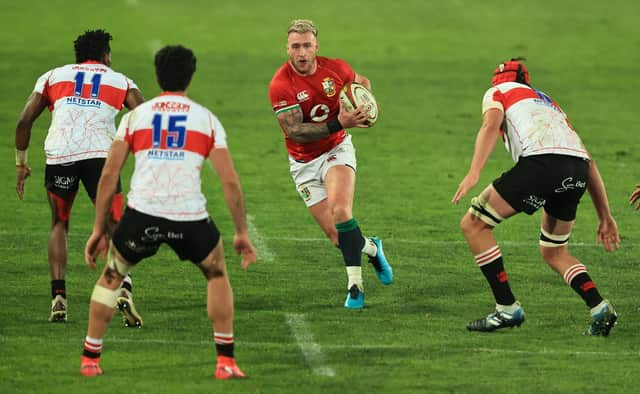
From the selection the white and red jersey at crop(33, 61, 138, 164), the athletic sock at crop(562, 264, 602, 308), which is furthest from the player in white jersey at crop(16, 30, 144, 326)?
the athletic sock at crop(562, 264, 602, 308)

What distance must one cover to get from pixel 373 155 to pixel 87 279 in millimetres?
9380

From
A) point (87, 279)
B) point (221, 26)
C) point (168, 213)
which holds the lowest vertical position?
point (221, 26)

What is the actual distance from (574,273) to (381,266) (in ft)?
7.42

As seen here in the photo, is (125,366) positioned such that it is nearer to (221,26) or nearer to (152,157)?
(152,157)

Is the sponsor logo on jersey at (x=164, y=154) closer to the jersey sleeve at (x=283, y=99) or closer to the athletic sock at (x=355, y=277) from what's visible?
the athletic sock at (x=355, y=277)

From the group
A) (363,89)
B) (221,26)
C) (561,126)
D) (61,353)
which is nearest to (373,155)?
(363,89)

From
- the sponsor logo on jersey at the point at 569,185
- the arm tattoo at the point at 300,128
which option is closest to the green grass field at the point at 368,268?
the sponsor logo on jersey at the point at 569,185

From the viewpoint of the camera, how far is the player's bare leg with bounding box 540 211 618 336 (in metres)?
11.1

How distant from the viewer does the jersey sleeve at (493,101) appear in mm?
11234

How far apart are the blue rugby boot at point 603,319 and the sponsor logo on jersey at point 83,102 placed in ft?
14.6

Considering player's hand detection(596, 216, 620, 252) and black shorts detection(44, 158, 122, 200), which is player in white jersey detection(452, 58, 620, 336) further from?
black shorts detection(44, 158, 122, 200)

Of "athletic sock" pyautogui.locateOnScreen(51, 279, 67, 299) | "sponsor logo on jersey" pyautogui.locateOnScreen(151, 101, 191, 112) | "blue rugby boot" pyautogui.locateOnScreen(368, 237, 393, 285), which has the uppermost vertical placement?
"sponsor logo on jersey" pyautogui.locateOnScreen(151, 101, 191, 112)

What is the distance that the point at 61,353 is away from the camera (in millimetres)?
10266

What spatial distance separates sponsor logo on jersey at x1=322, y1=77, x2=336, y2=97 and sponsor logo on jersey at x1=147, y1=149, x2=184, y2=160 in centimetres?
376
